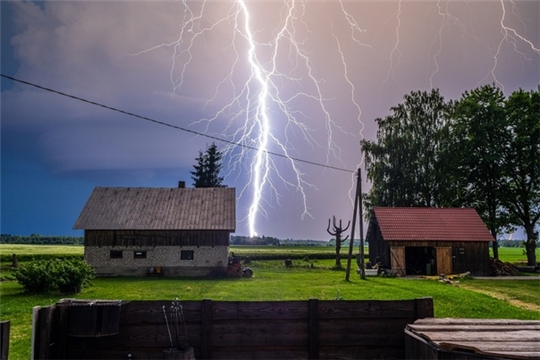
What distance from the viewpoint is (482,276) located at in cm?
3253

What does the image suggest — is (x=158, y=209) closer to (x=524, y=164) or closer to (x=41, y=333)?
(x=41, y=333)

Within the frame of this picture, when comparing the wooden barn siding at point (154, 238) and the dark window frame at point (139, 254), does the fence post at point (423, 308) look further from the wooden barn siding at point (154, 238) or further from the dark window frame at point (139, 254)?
the dark window frame at point (139, 254)

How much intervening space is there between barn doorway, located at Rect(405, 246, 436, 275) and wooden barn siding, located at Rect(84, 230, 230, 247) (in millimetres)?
15009

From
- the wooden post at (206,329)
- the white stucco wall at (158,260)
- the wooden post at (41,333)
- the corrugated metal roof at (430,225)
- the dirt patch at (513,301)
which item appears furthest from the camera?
the corrugated metal roof at (430,225)

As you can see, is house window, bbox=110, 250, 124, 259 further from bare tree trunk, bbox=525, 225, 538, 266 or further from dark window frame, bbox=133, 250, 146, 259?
bare tree trunk, bbox=525, 225, 538, 266

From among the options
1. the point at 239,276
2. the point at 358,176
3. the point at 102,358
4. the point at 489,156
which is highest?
the point at 489,156

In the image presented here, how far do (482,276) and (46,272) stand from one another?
97.4 feet

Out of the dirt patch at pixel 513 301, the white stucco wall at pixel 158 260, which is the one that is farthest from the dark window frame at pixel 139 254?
the dirt patch at pixel 513 301

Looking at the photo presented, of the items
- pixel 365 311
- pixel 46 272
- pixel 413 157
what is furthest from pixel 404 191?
pixel 365 311

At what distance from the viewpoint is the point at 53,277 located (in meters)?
21.4

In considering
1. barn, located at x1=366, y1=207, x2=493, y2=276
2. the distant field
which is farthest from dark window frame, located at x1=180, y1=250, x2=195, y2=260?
the distant field

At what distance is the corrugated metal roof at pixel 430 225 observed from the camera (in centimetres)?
3303

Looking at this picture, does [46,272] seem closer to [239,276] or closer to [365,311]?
[239,276]

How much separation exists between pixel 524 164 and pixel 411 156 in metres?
10.6
